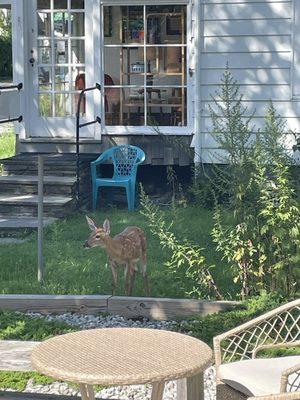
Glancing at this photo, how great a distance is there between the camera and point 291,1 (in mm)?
11523

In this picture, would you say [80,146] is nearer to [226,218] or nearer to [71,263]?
[71,263]

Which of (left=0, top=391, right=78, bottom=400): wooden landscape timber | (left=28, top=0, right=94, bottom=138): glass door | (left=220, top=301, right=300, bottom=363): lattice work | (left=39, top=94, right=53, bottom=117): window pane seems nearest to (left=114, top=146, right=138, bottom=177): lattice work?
(left=28, top=0, right=94, bottom=138): glass door

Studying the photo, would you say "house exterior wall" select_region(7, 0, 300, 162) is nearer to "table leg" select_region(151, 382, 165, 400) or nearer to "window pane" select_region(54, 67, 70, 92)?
"window pane" select_region(54, 67, 70, 92)

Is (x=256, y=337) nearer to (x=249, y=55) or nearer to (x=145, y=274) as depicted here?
(x=145, y=274)

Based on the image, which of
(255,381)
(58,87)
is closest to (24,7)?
(58,87)

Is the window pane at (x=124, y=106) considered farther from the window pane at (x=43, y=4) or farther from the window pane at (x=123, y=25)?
the window pane at (x=43, y=4)

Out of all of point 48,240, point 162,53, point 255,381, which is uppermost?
point 162,53

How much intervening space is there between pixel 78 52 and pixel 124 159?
1615 mm

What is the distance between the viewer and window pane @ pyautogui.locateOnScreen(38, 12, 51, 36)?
12.5 m

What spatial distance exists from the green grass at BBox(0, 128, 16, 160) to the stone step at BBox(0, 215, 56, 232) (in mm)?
4466

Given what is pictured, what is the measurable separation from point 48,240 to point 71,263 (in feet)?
4.09

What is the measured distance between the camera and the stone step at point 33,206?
10773 mm

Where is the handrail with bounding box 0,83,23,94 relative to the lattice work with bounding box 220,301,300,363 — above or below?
above

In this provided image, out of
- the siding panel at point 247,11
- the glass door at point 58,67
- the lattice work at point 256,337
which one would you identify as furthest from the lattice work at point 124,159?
the lattice work at point 256,337
